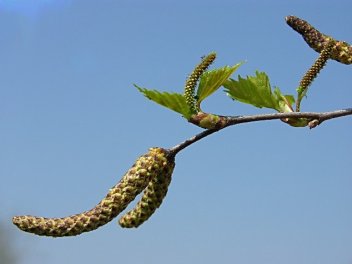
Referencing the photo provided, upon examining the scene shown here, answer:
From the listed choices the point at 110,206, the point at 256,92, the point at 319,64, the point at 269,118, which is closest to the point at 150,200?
the point at 110,206

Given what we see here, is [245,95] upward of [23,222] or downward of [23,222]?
upward

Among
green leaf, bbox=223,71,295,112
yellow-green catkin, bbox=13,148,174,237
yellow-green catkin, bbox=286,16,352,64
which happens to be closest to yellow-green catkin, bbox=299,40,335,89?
yellow-green catkin, bbox=286,16,352,64

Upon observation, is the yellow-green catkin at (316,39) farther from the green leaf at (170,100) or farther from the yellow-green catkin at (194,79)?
the green leaf at (170,100)

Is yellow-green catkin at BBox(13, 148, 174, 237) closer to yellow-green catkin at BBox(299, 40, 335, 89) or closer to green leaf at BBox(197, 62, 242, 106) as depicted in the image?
green leaf at BBox(197, 62, 242, 106)

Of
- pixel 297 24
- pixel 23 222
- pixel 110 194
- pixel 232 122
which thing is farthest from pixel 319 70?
pixel 23 222

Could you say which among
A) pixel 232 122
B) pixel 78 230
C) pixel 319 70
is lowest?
pixel 78 230

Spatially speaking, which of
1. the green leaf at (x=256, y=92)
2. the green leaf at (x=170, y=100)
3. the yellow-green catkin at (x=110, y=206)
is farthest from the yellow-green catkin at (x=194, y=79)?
the green leaf at (x=256, y=92)

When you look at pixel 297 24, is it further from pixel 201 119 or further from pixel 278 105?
pixel 201 119
